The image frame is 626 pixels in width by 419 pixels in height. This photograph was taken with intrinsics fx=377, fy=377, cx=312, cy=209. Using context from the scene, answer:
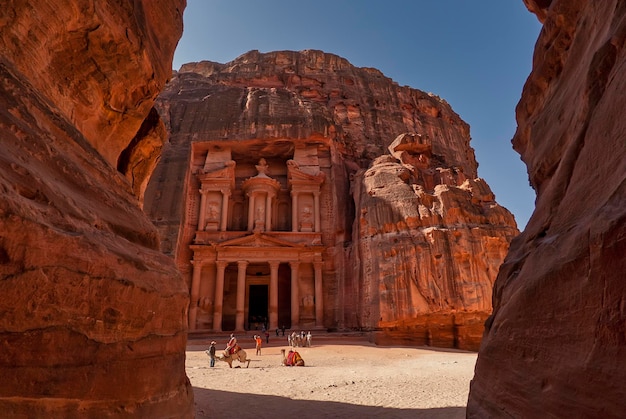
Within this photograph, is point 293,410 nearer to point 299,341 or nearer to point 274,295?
point 299,341

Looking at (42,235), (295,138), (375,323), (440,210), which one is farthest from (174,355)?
(295,138)

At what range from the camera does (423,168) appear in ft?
84.2

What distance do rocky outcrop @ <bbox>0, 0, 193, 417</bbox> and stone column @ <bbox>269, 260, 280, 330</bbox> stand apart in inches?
788

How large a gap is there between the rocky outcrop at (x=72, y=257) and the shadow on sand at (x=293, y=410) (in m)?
2.47

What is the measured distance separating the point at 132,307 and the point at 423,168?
24.5 meters

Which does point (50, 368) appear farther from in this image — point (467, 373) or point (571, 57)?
point (467, 373)

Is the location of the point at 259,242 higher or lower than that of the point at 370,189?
lower

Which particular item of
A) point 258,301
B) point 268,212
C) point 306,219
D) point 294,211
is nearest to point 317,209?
point 306,219

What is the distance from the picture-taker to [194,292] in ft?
79.8

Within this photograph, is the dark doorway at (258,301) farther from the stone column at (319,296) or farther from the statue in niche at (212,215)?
the stone column at (319,296)

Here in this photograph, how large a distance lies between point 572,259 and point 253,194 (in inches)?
1032

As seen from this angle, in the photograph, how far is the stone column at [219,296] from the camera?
2333 centimetres

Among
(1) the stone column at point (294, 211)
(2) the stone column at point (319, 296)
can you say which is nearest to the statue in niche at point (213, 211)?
(1) the stone column at point (294, 211)

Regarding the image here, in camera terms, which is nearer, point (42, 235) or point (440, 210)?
point (42, 235)
